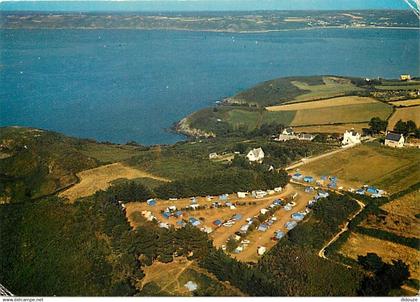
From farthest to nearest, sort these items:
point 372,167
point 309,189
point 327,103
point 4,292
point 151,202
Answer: point 327,103, point 372,167, point 309,189, point 151,202, point 4,292

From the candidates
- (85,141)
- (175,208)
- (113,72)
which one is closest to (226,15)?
(113,72)

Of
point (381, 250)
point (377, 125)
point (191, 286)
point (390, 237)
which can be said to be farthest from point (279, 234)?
point (377, 125)

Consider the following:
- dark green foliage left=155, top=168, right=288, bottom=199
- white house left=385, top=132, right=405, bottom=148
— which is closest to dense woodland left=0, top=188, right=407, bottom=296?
dark green foliage left=155, top=168, right=288, bottom=199

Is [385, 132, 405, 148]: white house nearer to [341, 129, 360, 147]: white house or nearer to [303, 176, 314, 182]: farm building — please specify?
[341, 129, 360, 147]: white house

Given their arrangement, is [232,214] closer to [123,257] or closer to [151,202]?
[151,202]

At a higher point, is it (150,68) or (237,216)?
(237,216)

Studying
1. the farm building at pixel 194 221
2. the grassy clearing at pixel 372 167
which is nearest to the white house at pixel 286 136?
the grassy clearing at pixel 372 167

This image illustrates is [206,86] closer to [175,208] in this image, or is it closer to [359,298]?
[175,208]
